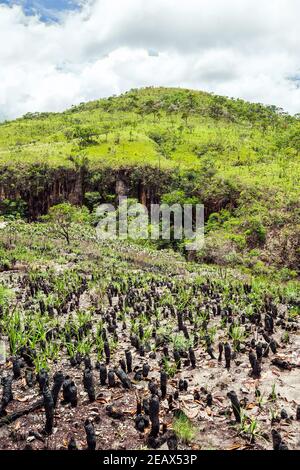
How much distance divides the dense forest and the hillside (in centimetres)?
15

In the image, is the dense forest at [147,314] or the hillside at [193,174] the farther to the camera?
the hillside at [193,174]

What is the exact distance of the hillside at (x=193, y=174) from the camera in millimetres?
28391

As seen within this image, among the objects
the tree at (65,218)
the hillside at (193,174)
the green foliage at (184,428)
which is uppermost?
the hillside at (193,174)

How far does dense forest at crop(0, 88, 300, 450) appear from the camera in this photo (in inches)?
219

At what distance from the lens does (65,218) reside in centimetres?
3177

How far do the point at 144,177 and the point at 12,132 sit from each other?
3533 cm

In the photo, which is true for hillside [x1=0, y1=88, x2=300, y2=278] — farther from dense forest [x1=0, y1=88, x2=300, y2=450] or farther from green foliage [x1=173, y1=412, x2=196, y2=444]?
green foliage [x1=173, y1=412, x2=196, y2=444]

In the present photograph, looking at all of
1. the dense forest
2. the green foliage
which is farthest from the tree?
the green foliage

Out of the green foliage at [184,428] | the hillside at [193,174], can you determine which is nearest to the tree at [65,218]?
the hillside at [193,174]

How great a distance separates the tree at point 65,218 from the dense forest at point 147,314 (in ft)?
0.68

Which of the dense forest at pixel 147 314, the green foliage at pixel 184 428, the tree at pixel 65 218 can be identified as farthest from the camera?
the tree at pixel 65 218

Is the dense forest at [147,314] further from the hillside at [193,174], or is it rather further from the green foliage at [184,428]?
the hillside at [193,174]

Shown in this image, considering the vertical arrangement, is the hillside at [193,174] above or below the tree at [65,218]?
above

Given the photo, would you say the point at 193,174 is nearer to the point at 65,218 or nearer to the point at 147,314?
the point at 65,218
